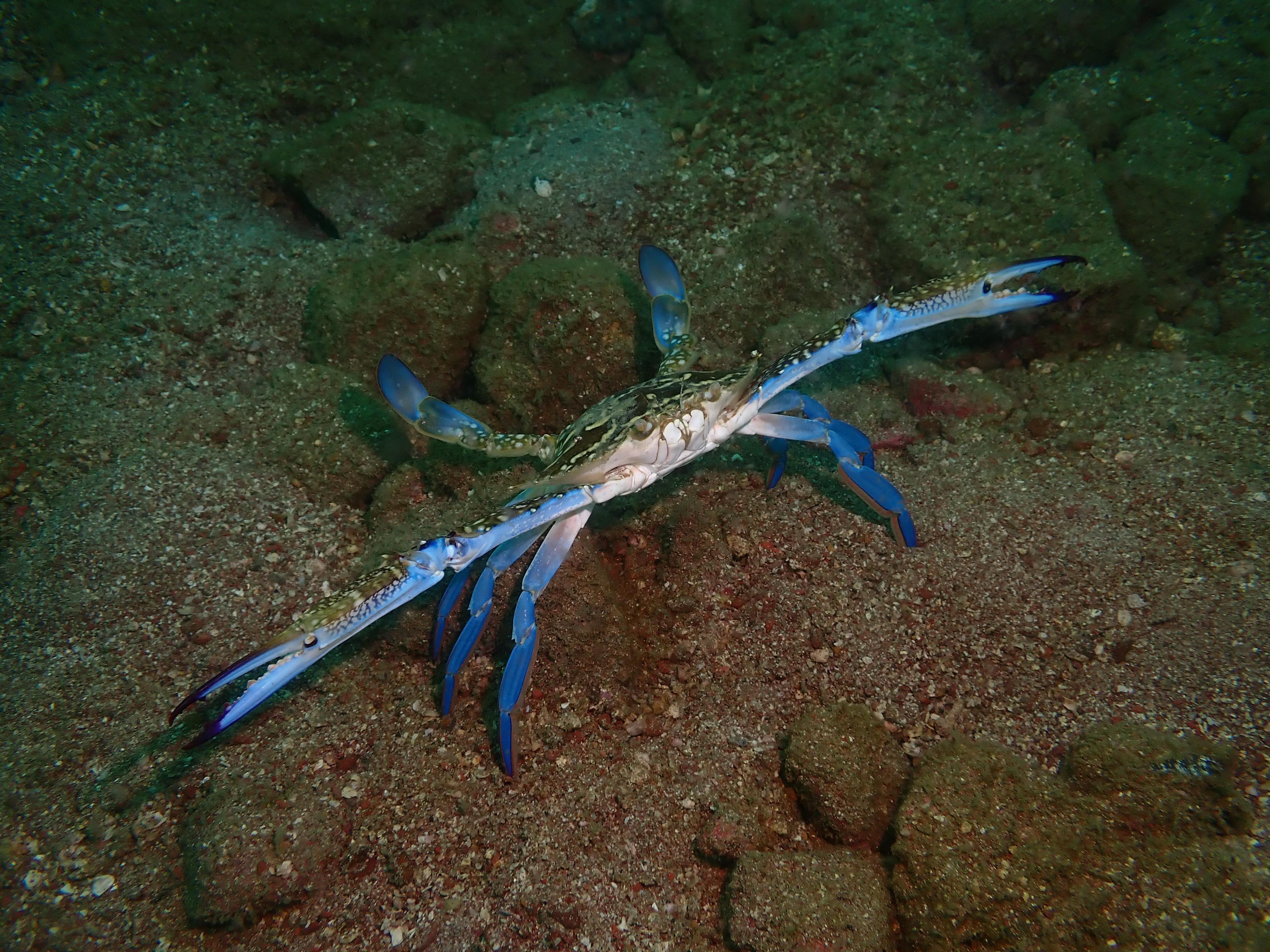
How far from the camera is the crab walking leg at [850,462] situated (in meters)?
4.04

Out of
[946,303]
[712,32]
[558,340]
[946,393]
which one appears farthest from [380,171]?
[946,393]

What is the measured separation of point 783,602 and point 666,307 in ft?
7.32

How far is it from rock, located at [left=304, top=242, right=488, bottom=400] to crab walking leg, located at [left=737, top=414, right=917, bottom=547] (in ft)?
9.10

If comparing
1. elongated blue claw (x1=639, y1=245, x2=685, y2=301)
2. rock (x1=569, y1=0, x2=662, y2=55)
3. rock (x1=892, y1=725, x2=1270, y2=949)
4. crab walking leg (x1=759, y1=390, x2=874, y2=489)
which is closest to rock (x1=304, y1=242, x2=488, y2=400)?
elongated blue claw (x1=639, y1=245, x2=685, y2=301)

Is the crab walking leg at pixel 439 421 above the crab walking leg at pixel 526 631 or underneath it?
above

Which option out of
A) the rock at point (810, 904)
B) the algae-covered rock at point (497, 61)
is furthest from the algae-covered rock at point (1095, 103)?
the rock at point (810, 904)

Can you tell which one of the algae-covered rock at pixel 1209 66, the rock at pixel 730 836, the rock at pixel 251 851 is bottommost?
the algae-covered rock at pixel 1209 66

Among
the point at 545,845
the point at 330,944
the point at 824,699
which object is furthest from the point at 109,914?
the point at 824,699

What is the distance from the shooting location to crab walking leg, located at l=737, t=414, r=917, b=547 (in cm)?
404

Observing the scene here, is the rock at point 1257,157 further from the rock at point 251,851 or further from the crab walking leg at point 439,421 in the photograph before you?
the rock at point 251,851

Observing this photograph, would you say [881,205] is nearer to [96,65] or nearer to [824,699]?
[824,699]

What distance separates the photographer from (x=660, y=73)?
26.3 feet

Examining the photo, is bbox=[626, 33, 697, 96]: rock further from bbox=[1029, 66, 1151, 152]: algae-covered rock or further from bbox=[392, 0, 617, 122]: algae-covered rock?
bbox=[1029, 66, 1151, 152]: algae-covered rock

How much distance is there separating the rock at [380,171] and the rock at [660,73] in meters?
2.60
